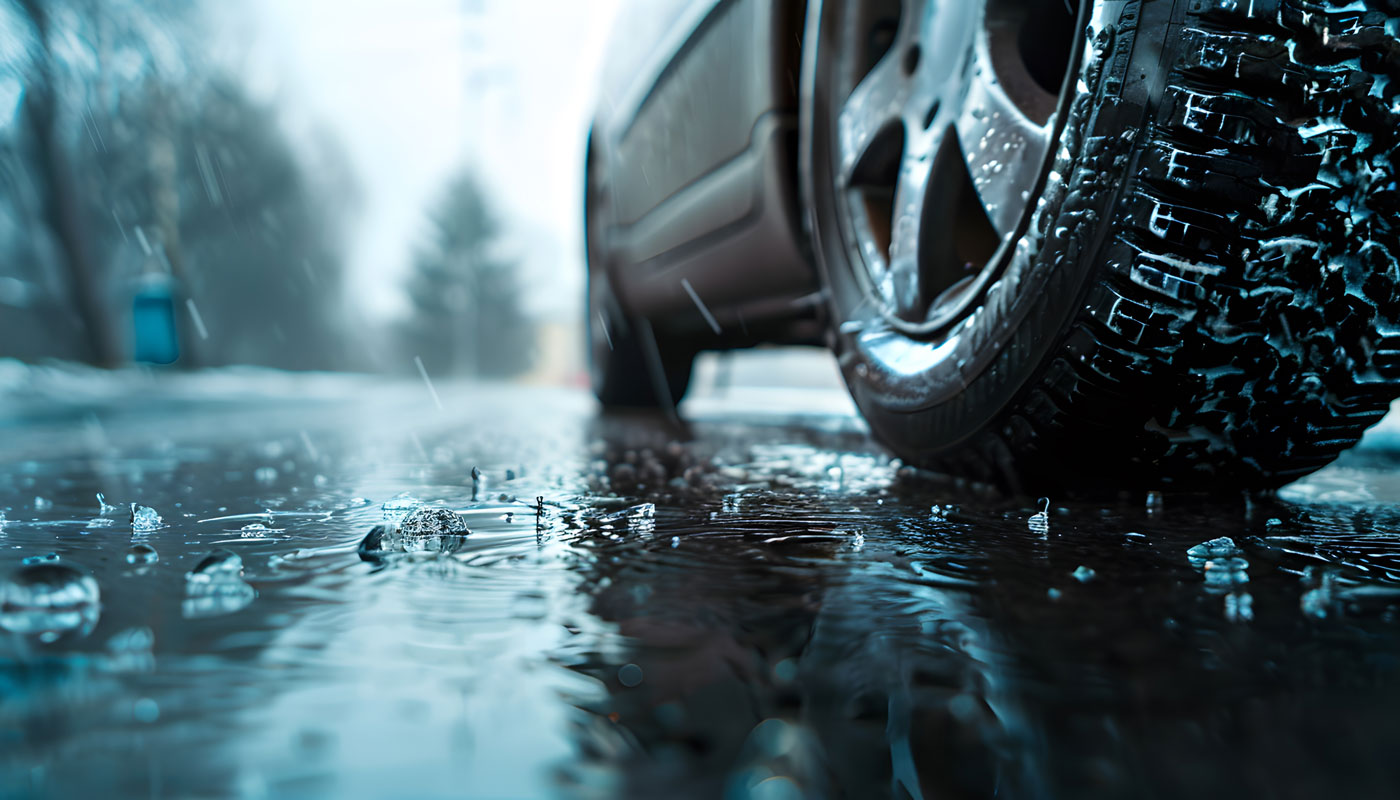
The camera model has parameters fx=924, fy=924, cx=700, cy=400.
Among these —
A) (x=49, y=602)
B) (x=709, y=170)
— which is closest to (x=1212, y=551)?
(x=49, y=602)

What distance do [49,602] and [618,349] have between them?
283cm

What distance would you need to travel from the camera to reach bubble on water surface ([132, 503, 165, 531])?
1.12 metres

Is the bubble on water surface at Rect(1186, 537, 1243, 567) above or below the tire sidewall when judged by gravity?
below

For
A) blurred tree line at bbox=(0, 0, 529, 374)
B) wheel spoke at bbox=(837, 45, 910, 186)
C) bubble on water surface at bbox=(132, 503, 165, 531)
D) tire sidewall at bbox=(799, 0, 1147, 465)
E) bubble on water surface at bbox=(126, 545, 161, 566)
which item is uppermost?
blurred tree line at bbox=(0, 0, 529, 374)

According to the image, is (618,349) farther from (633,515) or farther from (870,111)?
(633,515)

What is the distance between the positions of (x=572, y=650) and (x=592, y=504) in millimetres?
661

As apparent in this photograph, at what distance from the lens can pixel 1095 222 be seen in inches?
41.5

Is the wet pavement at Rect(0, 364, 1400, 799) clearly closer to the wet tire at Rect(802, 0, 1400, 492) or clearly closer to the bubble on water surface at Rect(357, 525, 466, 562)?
the bubble on water surface at Rect(357, 525, 466, 562)

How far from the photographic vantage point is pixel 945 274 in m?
1.44

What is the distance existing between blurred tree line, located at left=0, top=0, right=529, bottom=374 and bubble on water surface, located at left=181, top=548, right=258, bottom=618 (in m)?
9.01

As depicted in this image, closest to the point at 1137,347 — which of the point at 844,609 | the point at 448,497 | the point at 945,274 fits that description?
the point at 945,274

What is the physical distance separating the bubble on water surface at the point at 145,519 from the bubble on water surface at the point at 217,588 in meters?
0.32

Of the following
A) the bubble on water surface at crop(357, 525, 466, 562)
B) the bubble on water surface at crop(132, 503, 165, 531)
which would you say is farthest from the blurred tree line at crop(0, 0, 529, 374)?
the bubble on water surface at crop(357, 525, 466, 562)

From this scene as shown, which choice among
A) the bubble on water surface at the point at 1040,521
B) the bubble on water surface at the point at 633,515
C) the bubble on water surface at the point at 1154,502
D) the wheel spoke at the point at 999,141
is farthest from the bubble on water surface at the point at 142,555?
the bubble on water surface at the point at 1154,502
